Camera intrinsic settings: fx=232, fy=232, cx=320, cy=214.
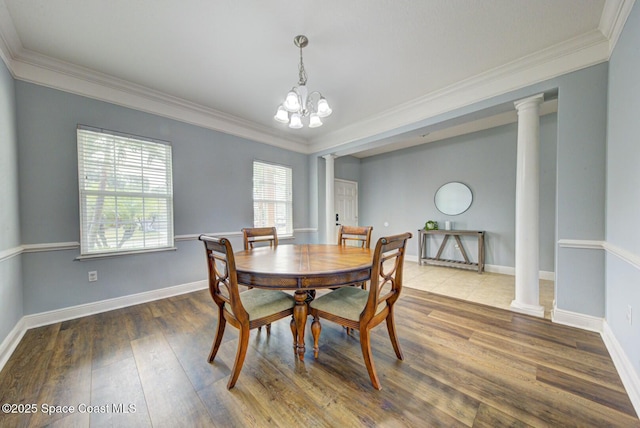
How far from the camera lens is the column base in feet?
7.86

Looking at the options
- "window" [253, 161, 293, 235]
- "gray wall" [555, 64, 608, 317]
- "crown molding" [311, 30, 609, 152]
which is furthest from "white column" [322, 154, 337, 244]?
"gray wall" [555, 64, 608, 317]

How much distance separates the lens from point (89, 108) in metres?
2.54

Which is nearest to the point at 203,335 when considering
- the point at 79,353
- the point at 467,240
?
the point at 79,353

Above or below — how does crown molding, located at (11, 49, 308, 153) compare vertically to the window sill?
above

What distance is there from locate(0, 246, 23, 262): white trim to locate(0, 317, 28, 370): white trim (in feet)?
2.00

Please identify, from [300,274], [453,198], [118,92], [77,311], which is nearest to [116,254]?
[77,311]

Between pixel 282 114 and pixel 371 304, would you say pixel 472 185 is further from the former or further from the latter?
pixel 371 304

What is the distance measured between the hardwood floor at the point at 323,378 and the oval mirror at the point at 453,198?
266 cm

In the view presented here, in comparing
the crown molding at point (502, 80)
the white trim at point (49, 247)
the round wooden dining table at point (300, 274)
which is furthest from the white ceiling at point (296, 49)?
the round wooden dining table at point (300, 274)

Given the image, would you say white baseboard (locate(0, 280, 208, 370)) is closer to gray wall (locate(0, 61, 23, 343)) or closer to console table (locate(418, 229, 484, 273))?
gray wall (locate(0, 61, 23, 343))

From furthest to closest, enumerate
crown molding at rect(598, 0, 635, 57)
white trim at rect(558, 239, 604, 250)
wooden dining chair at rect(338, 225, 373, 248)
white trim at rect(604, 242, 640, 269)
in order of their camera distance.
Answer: wooden dining chair at rect(338, 225, 373, 248), white trim at rect(558, 239, 604, 250), crown molding at rect(598, 0, 635, 57), white trim at rect(604, 242, 640, 269)

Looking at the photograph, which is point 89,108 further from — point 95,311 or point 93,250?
point 95,311

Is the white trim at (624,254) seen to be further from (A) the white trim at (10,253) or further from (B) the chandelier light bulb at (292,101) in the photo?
(A) the white trim at (10,253)

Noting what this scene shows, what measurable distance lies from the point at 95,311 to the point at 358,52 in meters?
3.87
